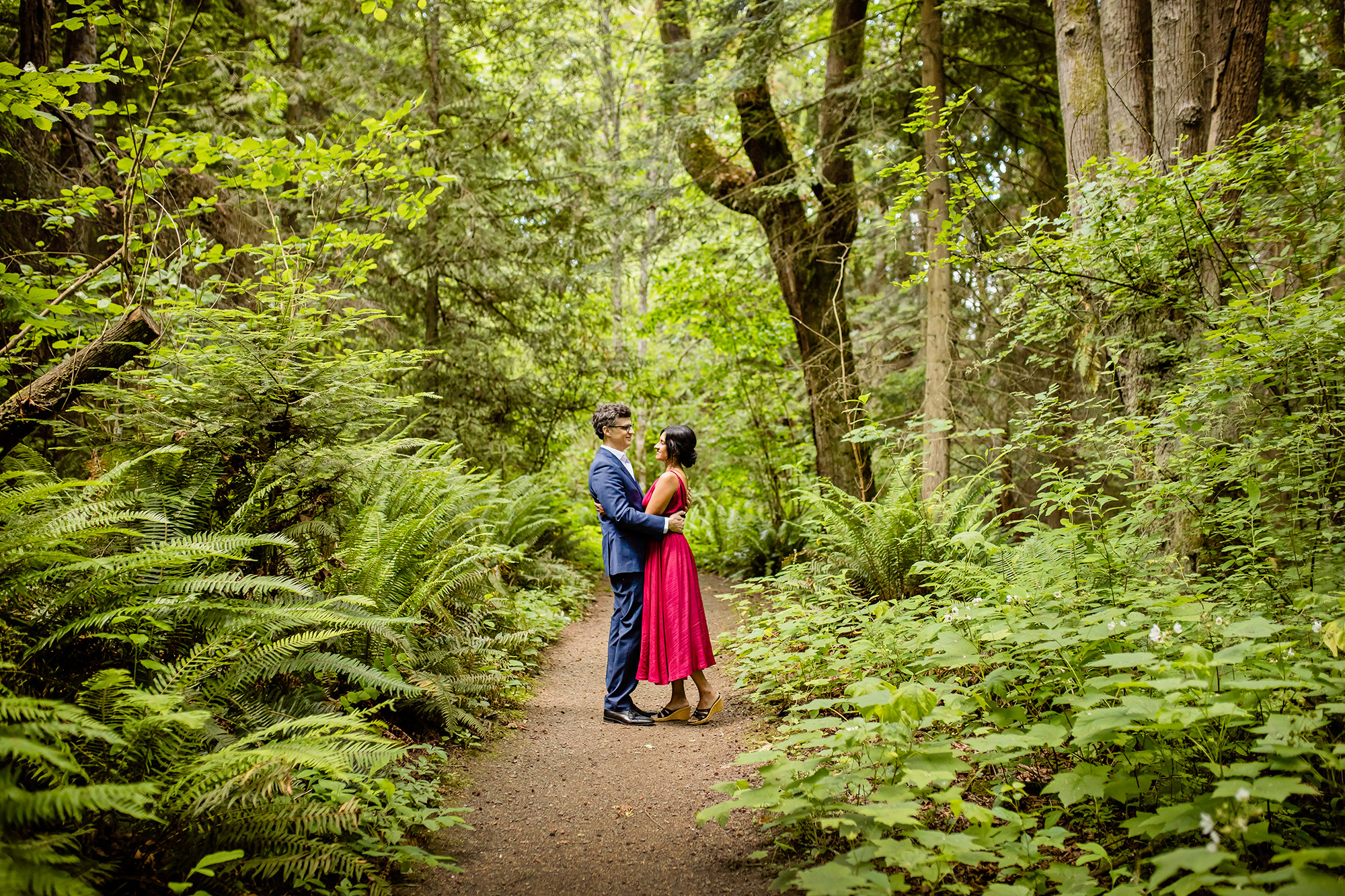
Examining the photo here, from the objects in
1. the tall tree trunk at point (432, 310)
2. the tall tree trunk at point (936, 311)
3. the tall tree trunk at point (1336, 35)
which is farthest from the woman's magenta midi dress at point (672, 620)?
the tall tree trunk at point (1336, 35)

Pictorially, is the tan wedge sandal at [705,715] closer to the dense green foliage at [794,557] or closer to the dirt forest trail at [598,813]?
the dirt forest trail at [598,813]

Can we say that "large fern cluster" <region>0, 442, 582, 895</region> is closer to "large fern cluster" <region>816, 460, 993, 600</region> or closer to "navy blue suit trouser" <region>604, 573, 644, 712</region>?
"navy blue suit trouser" <region>604, 573, 644, 712</region>

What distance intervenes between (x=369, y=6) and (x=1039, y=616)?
5.65m

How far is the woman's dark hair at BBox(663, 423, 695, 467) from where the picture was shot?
5.13 meters

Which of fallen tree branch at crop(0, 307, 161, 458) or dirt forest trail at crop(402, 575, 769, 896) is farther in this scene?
fallen tree branch at crop(0, 307, 161, 458)

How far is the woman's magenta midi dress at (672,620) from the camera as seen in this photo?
483cm

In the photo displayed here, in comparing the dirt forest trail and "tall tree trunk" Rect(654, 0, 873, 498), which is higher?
"tall tree trunk" Rect(654, 0, 873, 498)

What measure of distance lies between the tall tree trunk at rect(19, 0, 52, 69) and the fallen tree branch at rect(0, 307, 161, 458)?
9.00 feet

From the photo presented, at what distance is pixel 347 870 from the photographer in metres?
2.33

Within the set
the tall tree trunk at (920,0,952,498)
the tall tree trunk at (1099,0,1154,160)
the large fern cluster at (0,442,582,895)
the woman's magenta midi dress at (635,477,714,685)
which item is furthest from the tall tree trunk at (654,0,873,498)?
the large fern cluster at (0,442,582,895)

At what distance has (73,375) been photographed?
3.38m

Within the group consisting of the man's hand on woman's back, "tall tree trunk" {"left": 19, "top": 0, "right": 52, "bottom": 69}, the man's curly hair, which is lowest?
the man's hand on woman's back

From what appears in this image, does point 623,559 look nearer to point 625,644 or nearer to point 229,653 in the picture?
point 625,644

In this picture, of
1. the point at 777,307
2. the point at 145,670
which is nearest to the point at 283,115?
the point at 777,307
